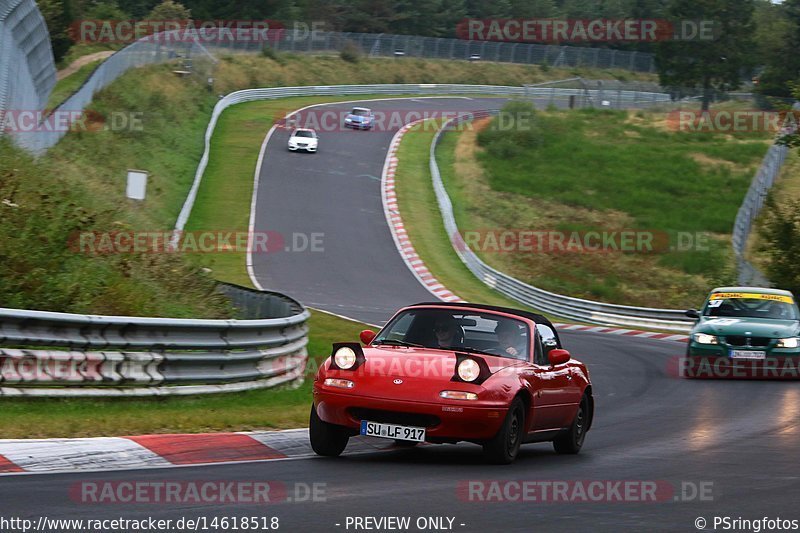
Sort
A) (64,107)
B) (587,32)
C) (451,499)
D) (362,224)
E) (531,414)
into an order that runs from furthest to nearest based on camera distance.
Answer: (587,32), (362,224), (64,107), (531,414), (451,499)

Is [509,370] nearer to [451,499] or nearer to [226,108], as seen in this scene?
[451,499]

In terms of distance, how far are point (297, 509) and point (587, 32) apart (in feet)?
376

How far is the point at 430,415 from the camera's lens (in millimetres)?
9359

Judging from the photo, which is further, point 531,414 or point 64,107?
point 64,107

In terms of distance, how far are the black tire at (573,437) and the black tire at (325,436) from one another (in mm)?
2386

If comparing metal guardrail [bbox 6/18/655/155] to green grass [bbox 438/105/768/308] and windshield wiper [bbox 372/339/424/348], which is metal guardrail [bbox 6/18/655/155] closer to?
windshield wiper [bbox 372/339/424/348]

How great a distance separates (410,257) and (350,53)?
52467 millimetres

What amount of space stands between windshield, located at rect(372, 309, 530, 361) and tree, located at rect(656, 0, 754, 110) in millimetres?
81233

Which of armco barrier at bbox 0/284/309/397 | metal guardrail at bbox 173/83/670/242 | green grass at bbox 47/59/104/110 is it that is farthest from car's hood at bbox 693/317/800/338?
metal guardrail at bbox 173/83/670/242

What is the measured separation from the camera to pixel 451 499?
25.4 ft

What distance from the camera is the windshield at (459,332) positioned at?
1040 cm

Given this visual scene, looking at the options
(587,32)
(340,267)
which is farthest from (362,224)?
(587,32)

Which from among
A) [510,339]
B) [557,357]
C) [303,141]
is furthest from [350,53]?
[557,357]

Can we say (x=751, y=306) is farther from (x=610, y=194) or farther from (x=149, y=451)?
(x=610, y=194)
